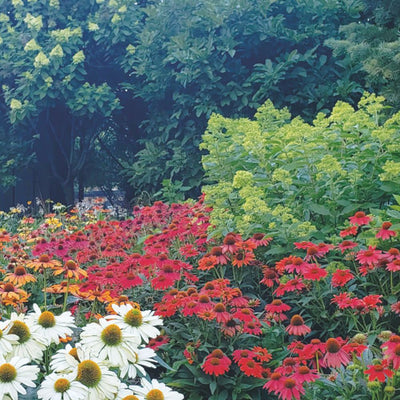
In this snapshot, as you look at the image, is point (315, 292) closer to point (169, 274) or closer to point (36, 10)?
point (169, 274)

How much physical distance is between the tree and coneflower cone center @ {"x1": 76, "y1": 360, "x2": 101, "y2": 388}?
616cm

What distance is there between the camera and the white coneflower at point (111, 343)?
1335 mm

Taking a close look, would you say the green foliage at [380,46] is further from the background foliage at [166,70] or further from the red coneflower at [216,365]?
the red coneflower at [216,365]

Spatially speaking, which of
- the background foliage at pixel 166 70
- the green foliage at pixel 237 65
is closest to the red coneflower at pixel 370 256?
the background foliage at pixel 166 70

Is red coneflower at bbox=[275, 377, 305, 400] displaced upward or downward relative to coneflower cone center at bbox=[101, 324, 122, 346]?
downward

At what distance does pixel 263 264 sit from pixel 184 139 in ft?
11.4

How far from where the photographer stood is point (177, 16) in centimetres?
680

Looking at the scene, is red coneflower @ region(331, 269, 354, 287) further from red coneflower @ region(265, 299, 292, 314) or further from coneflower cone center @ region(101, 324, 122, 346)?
coneflower cone center @ region(101, 324, 122, 346)

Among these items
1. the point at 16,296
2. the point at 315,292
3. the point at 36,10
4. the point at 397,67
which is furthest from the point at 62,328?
the point at 36,10

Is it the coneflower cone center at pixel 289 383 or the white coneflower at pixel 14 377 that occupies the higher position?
the white coneflower at pixel 14 377

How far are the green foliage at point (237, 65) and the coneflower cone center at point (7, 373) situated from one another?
4926 millimetres

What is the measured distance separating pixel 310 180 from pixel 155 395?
86.3 inches

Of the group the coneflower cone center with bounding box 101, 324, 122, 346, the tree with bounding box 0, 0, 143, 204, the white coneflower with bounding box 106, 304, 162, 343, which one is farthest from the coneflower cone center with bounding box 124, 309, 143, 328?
the tree with bounding box 0, 0, 143, 204

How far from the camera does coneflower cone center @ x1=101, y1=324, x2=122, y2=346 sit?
1.36 meters
